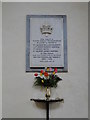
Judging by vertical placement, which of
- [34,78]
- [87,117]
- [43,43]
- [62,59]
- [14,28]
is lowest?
[87,117]

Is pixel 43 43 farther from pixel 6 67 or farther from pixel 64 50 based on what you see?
pixel 6 67

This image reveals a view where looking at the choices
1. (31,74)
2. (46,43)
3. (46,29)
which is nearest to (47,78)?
(31,74)

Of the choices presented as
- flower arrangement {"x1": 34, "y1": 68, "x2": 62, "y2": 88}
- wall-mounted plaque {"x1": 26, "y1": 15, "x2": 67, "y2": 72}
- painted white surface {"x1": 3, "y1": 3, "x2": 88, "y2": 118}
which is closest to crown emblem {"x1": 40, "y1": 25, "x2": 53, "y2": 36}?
wall-mounted plaque {"x1": 26, "y1": 15, "x2": 67, "y2": 72}

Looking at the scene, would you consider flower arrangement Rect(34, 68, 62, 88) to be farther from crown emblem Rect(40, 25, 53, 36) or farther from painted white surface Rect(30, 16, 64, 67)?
crown emblem Rect(40, 25, 53, 36)

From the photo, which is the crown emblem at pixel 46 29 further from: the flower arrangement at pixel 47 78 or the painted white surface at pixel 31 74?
the flower arrangement at pixel 47 78

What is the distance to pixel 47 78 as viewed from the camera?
350 cm

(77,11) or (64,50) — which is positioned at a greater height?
(77,11)

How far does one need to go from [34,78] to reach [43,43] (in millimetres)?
586

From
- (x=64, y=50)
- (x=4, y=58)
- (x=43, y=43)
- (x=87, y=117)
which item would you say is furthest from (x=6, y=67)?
(x=87, y=117)

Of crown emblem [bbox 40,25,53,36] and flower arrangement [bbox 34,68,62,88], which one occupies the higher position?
crown emblem [bbox 40,25,53,36]

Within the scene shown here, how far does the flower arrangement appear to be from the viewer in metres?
3.44

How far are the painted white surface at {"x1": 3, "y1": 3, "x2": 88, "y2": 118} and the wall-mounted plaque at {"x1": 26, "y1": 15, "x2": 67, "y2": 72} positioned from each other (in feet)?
0.27

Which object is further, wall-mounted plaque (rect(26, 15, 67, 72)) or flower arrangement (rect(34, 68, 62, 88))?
wall-mounted plaque (rect(26, 15, 67, 72))

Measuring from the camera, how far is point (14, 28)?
365 centimetres
